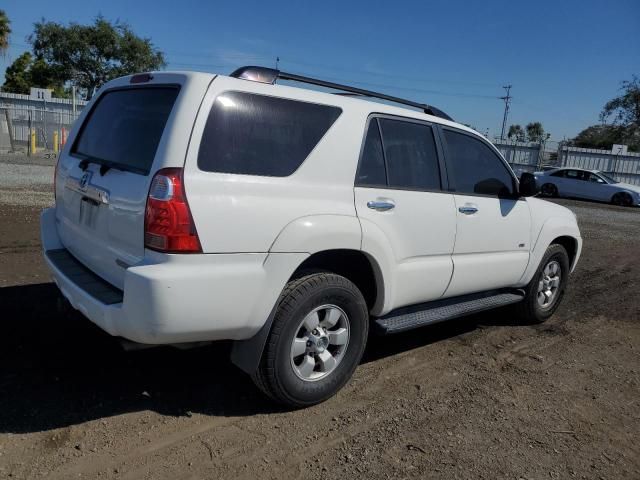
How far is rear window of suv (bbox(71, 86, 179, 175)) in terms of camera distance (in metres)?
3.01

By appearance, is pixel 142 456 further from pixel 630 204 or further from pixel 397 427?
pixel 630 204

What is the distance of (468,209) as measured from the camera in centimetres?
422

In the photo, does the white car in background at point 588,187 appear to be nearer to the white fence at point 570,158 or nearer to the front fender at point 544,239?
the white fence at point 570,158

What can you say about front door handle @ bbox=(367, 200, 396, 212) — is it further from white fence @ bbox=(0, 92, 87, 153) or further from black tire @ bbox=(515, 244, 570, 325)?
white fence @ bbox=(0, 92, 87, 153)

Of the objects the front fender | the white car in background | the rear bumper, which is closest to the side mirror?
the front fender

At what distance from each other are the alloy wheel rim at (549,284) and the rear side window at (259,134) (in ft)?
10.2

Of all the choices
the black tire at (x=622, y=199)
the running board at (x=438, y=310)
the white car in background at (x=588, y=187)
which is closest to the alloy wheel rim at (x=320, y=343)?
the running board at (x=438, y=310)

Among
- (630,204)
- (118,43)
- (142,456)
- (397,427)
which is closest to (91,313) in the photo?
(142,456)

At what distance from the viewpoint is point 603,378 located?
4.18m

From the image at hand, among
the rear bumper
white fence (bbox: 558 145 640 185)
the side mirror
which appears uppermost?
white fence (bbox: 558 145 640 185)

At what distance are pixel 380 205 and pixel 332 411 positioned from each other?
4.38ft

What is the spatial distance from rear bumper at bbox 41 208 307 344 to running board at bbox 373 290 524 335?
40.6 inches

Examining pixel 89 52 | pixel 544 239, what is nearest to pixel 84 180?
pixel 544 239

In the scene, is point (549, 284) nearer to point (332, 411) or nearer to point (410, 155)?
point (410, 155)
